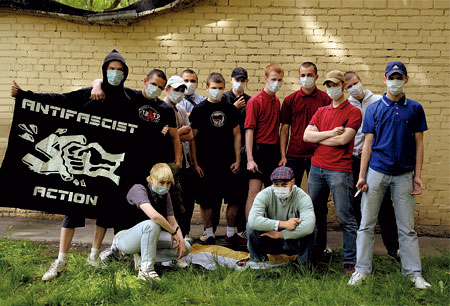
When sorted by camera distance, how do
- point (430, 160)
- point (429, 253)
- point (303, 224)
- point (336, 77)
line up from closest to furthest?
point (303, 224) → point (336, 77) → point (429, 253) → point (430, 160)

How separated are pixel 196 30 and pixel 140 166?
2.83 m

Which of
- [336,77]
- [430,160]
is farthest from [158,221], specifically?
[430,160]

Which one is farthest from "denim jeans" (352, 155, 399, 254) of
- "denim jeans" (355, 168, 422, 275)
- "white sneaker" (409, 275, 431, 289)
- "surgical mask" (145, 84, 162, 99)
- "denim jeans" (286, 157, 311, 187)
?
"surgical mask" (145, 84, 162, 99)

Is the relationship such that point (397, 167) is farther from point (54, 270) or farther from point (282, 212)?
point (54, 270)

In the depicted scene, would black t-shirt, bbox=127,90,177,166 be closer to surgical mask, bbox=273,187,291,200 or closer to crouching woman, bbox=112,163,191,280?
crouching woman, bbox=112,163,191,280

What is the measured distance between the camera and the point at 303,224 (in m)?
3.97

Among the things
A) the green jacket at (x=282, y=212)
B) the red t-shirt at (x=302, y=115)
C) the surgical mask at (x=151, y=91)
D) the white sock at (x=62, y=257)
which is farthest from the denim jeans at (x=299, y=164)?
the white sock at (x=62, y=257)

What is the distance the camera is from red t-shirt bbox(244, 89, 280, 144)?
16.3 ft

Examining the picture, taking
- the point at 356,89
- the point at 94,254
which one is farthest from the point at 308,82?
the point at 94,254

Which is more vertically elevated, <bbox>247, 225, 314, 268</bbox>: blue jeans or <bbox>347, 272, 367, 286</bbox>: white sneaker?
<bbox>247, 225, 314, 268</bbox>: blue jeans

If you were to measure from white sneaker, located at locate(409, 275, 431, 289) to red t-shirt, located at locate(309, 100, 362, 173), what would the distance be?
1136 millimetres

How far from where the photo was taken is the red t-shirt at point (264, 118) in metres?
4.98

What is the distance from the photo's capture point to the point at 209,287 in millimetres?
3734

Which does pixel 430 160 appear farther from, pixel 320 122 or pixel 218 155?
pixel 218 155
